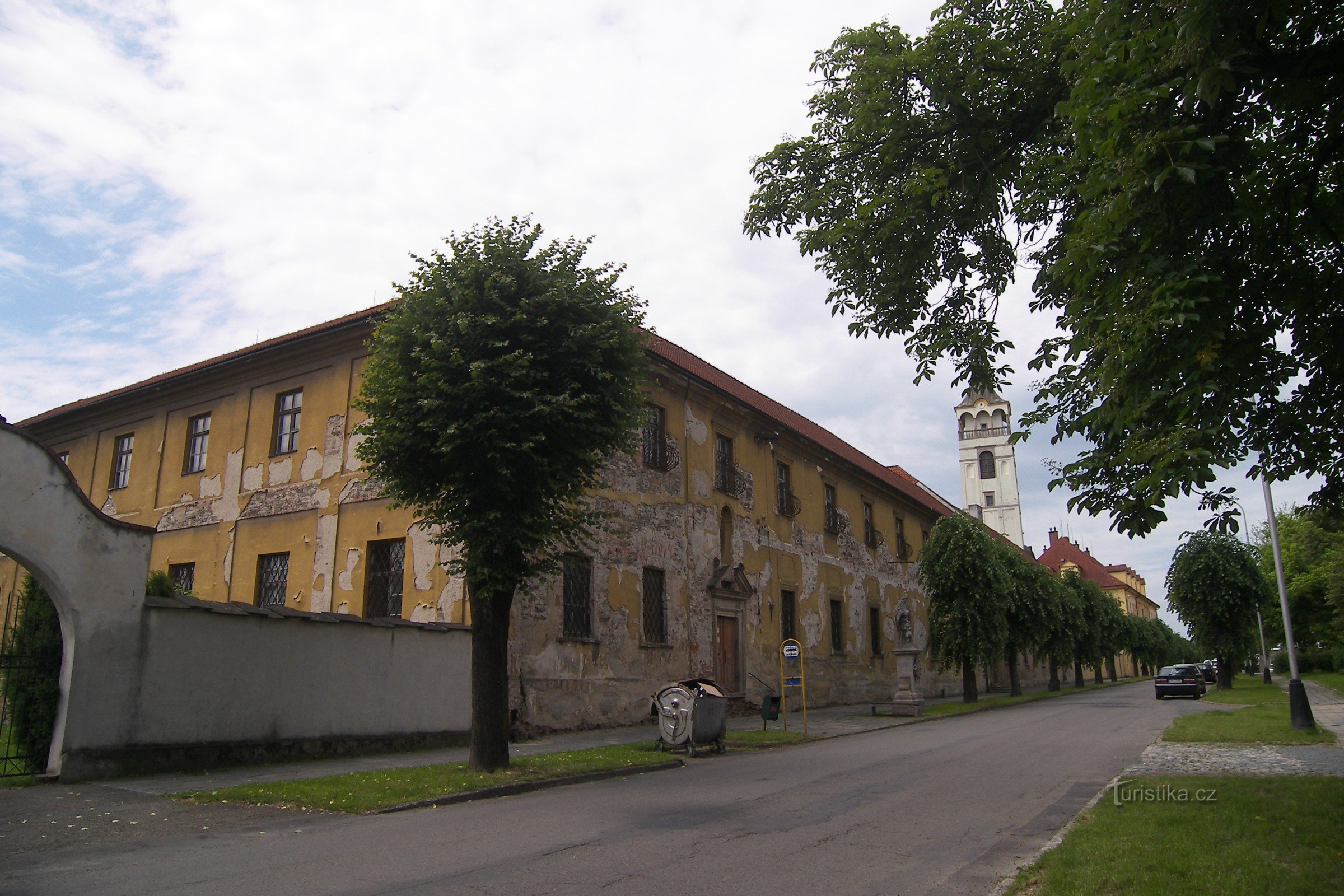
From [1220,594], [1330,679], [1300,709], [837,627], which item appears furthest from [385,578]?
[1330,679]

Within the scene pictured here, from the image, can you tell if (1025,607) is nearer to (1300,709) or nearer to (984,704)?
(984,704)

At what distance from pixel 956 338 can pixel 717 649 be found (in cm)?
1364

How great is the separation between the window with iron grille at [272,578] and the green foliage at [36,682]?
25.6ft

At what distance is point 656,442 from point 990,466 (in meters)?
68.9

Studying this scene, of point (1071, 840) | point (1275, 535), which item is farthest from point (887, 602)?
point (1071, 840)

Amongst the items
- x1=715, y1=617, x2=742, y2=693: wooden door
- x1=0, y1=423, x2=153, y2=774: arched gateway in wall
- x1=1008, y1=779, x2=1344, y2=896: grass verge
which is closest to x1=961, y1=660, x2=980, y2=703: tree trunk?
x1=715, y1=617, x2=742, y2=693: wooden door

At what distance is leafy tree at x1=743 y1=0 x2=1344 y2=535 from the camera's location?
21.4ft

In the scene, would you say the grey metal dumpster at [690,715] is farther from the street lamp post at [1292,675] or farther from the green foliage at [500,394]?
the street lamp post at [1292,675]

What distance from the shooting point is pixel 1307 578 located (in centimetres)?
5878

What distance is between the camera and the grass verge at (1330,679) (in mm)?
38603

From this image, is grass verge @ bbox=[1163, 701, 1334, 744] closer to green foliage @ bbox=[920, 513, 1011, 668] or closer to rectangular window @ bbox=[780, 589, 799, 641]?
green foliage @ bbox=[920, 513, 1011, 668]

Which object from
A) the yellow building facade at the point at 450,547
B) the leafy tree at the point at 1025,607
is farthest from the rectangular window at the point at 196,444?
the leafy tree at the point at 1025,607

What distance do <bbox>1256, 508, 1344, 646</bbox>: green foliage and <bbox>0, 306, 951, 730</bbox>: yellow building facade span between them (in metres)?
35.3

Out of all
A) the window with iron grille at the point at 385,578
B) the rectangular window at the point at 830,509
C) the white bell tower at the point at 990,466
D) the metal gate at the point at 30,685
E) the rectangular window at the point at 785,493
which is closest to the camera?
the metal gate at the point at 30,685
